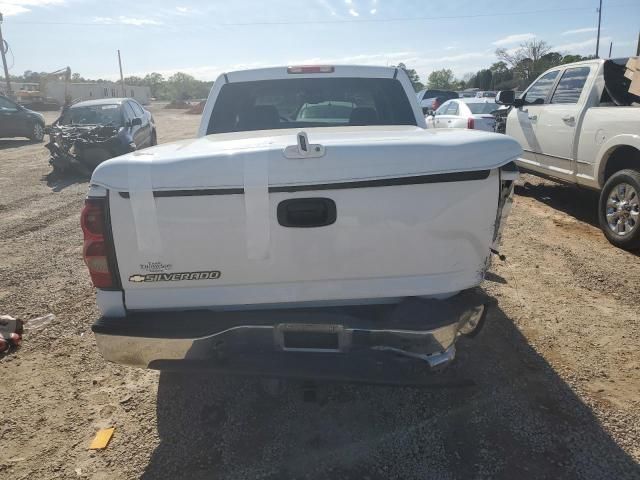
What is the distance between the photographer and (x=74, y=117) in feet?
39.9

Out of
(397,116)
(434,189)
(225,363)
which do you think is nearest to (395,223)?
(434,189)

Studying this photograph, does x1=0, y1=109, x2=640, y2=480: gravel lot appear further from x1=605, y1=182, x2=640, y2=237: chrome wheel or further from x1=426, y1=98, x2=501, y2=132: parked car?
x1=426, y1=98, x2=501, y2=132: parked car

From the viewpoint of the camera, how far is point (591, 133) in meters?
5.99

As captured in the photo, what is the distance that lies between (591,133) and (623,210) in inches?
44.1

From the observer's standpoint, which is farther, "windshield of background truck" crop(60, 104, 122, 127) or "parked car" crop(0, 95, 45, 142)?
"parked car" crop(0, 95, 45, 142)

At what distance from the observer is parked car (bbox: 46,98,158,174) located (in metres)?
10.9

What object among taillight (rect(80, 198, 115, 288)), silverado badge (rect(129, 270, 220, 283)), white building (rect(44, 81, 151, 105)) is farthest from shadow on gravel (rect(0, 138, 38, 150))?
white building (rect(44, 81, 151, 105))

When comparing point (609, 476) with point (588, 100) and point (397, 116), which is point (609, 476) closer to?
point (397, 116)

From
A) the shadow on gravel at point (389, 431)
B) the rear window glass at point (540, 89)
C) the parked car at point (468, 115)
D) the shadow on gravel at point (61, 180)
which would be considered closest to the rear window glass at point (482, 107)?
the parked car at point (468, 115)

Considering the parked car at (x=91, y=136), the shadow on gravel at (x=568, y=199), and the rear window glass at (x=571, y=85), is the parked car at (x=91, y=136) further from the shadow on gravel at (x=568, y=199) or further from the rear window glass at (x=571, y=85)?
the rear window glass at (x=571, y=85)

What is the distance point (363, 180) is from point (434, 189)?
343 mm

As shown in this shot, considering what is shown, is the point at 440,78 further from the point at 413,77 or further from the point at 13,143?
the point at 13,143

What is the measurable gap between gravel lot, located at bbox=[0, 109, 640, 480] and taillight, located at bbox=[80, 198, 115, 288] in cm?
99

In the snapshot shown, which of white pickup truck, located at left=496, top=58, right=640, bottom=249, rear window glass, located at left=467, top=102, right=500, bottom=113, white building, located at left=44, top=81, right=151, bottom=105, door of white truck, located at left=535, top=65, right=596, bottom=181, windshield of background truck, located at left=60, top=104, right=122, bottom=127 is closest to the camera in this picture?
white pickup truck, located at left=496, top=58, right=640, bottom=249
